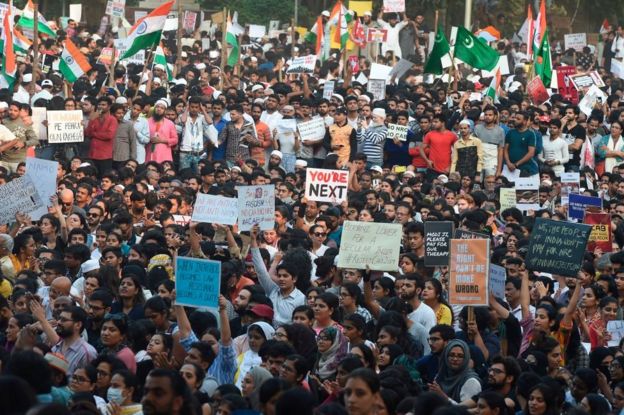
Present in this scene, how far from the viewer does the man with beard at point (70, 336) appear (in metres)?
10.5

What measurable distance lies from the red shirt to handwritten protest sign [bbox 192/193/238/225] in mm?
6998

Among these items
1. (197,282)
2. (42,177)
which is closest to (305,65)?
(42,177)

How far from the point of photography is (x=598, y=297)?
12.6 meters

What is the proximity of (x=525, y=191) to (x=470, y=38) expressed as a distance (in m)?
6.79

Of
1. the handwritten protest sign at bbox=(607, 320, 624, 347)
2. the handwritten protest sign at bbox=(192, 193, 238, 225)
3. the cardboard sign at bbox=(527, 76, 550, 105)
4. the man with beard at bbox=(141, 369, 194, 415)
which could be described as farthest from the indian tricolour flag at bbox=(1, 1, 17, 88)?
the man with beard at bbox=(141, 369, 194, 415)

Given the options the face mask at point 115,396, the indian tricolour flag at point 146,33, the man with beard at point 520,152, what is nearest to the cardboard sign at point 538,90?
the man with beard at point 520,152

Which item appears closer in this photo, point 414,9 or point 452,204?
point 452,204

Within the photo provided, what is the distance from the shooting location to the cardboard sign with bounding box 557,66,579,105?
1044 inches

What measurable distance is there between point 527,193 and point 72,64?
26.1 ft

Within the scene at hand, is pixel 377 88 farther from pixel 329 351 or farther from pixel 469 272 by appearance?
pixel 329 351

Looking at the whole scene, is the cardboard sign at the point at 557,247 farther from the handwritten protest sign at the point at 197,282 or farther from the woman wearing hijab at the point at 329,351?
the handwritten protest sign at the point at 197,282

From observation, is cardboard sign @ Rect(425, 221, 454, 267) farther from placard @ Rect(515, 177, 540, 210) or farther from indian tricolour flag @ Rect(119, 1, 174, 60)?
indian tricolour flag @ Rect(119, 1, 174, 60)

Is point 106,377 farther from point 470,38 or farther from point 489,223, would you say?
→ point 470,38

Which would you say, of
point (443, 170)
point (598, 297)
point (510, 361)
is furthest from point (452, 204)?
point (510, 361)
